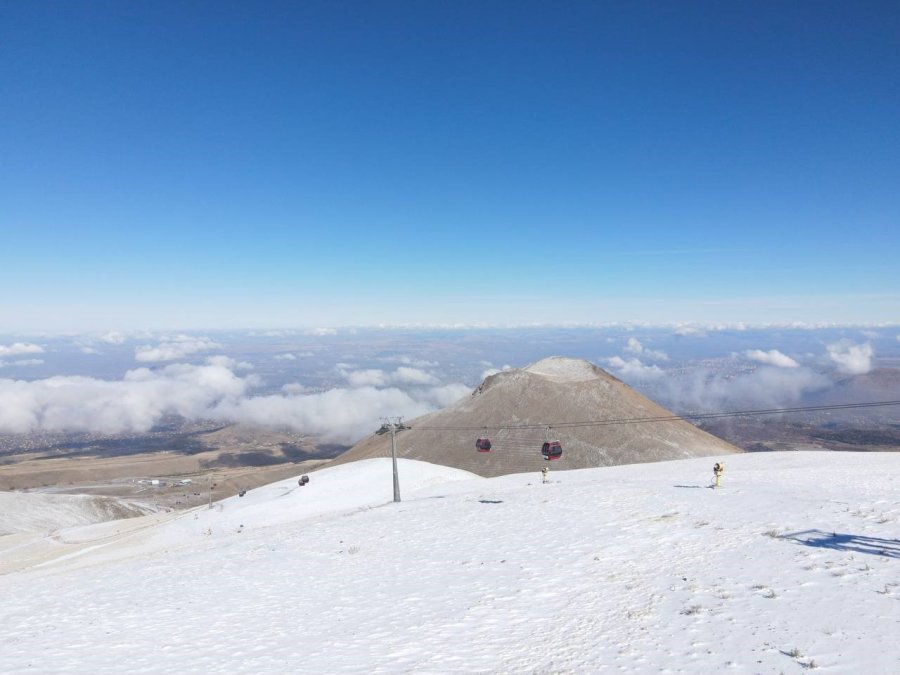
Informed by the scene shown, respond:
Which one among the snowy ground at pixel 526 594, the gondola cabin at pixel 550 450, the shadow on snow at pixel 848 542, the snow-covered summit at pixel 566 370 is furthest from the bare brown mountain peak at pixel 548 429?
the shadow on snow at pixel 848 542

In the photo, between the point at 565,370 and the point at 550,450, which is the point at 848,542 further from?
the point at 565,370

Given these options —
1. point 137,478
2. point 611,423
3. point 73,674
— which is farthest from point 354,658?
point 137,478

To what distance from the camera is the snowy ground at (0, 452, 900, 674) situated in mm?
9320

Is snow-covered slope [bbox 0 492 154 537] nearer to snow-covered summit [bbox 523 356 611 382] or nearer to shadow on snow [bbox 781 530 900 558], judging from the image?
snow-covered summit [bbox 523 356 611 382]

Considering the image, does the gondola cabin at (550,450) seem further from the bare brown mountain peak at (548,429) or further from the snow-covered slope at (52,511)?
the snow-covered slope at (52,511)

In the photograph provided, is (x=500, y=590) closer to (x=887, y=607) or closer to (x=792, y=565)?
(x=792, y=565)

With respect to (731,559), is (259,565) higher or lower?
lower

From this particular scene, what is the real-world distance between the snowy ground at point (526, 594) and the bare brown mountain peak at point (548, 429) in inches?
1370

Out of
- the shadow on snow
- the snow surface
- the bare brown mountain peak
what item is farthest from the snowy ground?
the snow surface

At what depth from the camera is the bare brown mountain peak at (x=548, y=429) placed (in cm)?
5859

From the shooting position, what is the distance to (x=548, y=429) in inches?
2365

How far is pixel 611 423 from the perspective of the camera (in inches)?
2581

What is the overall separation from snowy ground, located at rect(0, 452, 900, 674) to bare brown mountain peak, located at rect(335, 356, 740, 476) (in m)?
34.8

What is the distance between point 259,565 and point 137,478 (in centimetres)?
15246
